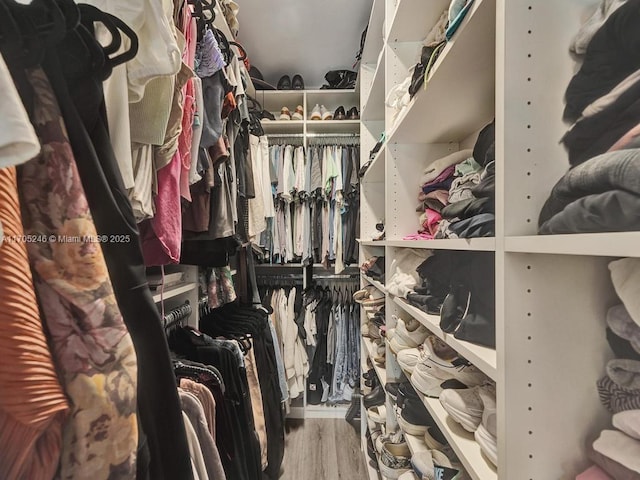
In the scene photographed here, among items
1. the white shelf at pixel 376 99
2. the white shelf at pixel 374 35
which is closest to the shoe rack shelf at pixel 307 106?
the white shelf at pixel 376 99

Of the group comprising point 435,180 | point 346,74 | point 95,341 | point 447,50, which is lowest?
point 95,341

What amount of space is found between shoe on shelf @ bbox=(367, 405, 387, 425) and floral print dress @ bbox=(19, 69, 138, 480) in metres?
1.18

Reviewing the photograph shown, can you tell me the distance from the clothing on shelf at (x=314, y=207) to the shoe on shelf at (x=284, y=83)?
A: 45 cm

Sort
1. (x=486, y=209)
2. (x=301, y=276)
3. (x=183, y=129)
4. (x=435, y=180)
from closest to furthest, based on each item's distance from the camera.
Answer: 1. (x=486, y=209)
2. (x=183, y=129)
3. (x=435, y=180)
4. (x=301, y=276)

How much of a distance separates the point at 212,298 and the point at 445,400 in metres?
1.01

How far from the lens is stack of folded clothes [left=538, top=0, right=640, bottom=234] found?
271mm

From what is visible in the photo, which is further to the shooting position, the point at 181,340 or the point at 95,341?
the point at 181,340

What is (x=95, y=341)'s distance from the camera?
327 millimetres

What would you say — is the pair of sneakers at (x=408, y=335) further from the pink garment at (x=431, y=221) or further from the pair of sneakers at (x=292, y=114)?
the pair of sneakers at (x=292, y=114)

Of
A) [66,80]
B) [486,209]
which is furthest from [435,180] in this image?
[66,80]

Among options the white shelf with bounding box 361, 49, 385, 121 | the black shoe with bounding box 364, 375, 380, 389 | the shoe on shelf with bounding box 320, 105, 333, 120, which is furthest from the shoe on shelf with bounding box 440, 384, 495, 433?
the shoe on shelf with bounding box 320, 105, 333, 120

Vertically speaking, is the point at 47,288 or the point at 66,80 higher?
the point at 66,80

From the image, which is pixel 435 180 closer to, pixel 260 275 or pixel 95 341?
pixel 95 341

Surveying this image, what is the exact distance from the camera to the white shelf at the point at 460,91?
0.48m
